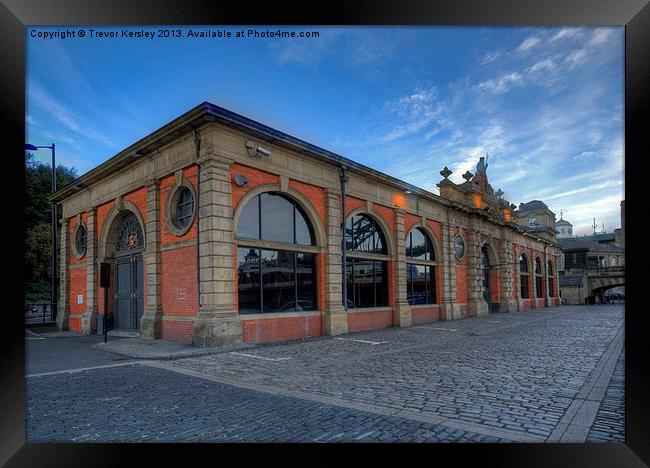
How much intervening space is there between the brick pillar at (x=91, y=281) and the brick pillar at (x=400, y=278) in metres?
12.5

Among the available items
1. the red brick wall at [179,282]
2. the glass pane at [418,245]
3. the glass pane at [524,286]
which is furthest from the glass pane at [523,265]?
the red brick wall at [179,282]

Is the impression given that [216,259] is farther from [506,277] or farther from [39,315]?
[506,277]

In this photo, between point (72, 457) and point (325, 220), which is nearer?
point (72, 457)

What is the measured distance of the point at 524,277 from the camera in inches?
1403

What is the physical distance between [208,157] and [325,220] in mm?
5161

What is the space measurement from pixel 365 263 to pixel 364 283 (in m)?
0.83

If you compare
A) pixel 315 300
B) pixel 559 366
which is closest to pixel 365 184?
pixel 315 300

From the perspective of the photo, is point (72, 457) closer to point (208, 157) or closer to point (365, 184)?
point (208, 157)

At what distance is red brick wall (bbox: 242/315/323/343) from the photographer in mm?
12202

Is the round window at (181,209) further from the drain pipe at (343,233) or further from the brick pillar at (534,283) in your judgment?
the brick pillar at (534,283)

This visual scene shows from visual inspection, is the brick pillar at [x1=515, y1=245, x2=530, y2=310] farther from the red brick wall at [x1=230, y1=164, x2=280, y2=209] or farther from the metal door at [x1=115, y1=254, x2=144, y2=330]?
the metal door at [x1=115, y1=254, x2=144, y2=330]

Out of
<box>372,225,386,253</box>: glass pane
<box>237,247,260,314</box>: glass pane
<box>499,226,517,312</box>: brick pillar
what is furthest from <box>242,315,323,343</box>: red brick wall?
<box>499,226,517,312</box>: brick pillar

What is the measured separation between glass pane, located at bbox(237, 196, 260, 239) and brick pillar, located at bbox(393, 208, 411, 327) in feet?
25.5

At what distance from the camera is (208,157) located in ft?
38.3
